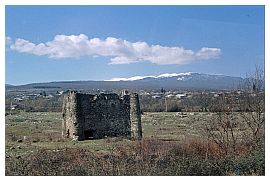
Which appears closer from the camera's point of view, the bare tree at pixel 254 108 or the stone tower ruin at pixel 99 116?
the bare tree at pixel 254 108

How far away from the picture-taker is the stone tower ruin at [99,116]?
19281 millimetres

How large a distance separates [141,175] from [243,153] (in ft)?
9.88

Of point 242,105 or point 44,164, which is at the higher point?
point 242,105

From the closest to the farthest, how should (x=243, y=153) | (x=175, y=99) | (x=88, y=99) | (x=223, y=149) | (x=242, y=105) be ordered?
(x=243, y=153) → (x=223, y=149) → (x=242, y=105) → (x=88, y=99) → (x=175, y=99)

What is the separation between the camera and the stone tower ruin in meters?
19.3

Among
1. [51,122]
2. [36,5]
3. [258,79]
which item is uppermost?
[36,5]

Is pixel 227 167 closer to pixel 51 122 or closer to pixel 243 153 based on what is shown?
pixel 243 153

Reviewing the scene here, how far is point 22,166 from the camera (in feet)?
25.8

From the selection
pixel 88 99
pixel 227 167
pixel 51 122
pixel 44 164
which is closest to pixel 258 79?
pixel 227 167

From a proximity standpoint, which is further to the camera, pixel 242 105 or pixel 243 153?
pixel 242 105

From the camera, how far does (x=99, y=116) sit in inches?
770

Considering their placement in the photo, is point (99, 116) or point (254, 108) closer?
point (254, 108)

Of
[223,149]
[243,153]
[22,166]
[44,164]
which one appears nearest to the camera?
[22,166]

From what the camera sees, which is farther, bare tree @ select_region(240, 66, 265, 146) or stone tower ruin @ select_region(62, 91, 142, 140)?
stone tower ruin @ select_region(62, 91, 142, 140)
